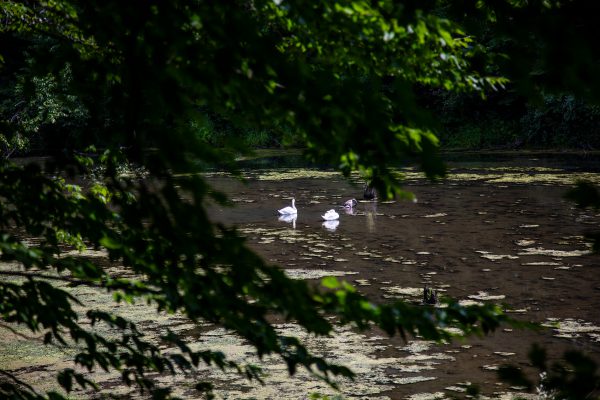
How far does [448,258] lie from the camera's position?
39.6 feet

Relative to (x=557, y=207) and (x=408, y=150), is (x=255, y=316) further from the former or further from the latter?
(x=557, y=207)

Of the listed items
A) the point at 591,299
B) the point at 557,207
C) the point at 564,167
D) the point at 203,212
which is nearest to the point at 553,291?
the point at 591,299

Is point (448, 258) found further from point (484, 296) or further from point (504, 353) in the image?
point (504, 353)

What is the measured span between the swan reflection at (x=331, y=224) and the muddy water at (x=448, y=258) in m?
0.11

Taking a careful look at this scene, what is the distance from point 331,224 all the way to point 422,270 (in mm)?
4548

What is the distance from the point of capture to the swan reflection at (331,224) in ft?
49.8

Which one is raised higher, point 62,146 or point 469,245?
point 62,146

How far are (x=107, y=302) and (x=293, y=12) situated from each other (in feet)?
27.4

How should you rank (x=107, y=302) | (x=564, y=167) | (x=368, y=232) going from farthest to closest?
1. (x=564, y=167)
2. (x=368, y=232)
3. (x=107, y=302)

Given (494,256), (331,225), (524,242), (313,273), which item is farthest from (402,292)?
(331,225)

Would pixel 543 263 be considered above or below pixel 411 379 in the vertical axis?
above

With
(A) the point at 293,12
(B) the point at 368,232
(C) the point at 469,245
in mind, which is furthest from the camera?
(B) the point at 368,232

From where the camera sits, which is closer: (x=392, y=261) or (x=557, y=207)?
(x=392, y=261)

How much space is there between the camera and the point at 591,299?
9.47 meters
